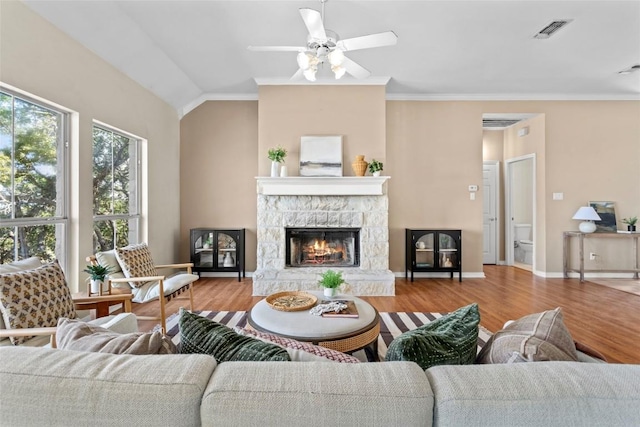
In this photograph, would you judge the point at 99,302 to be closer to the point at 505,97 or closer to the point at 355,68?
the point at 355,68

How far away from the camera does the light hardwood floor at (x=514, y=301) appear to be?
2870mm

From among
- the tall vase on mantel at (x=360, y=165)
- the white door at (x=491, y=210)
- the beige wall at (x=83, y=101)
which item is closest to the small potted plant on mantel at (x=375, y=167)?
the tall vase on mantel at (x=360, y=165)

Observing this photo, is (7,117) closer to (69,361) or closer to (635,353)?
(69,361)

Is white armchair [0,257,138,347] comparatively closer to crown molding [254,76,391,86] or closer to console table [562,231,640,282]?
crown molding [254,76,391,86]

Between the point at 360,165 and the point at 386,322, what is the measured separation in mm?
2166

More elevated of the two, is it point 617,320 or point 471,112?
point 471,112

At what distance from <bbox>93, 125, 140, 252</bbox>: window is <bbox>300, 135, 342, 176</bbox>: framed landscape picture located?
2263mm

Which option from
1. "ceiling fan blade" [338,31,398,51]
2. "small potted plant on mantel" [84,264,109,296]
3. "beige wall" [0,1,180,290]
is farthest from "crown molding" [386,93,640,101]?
"small potted plant on mantel" [84,264,109,296]

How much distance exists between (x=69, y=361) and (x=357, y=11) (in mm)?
3289

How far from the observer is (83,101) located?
3.05 m

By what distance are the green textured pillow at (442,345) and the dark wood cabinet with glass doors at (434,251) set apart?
150 inches

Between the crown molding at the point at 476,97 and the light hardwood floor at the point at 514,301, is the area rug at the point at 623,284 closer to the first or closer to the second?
the light hardwood floor at the point at 514,301

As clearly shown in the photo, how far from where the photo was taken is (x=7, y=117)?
7.88 feet

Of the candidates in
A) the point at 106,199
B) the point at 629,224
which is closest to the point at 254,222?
the point at 106,199
